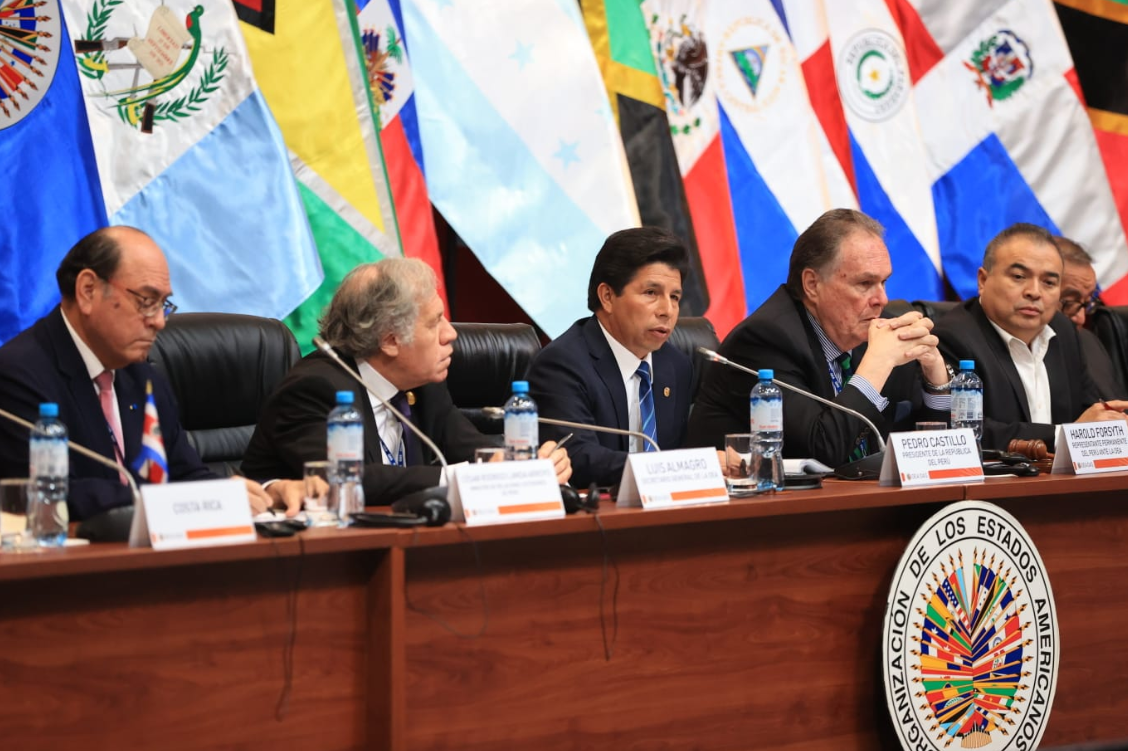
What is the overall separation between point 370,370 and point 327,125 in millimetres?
1345

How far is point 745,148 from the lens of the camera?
197 inches

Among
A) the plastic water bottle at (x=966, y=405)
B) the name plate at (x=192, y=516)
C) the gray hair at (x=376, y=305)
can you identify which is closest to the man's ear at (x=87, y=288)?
the gray hair at (x=376, y=305)

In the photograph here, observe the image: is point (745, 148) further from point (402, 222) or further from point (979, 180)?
point (402, 222)

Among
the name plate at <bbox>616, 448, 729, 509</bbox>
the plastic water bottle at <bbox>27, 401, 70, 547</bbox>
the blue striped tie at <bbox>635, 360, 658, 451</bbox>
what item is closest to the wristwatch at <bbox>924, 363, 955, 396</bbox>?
the blue striped tie at <bbox>635, 360, 658, 451</bbox>

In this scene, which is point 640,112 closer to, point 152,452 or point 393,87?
point 393,87

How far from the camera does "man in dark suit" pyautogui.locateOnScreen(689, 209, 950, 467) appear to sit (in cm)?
308

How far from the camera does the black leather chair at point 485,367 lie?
11.6ft

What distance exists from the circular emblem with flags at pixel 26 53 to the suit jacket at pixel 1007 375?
2.68 metres

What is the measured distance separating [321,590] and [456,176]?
2469mm

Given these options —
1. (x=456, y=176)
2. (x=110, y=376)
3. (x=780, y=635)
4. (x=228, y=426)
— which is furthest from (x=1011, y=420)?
(x=110, y=376)

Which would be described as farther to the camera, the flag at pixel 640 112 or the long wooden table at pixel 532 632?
the flag at pixel 640 112

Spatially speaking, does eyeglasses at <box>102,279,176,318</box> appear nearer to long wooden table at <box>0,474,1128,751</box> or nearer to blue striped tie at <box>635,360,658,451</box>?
long wooden table at <box>0,474,1128,751</box>

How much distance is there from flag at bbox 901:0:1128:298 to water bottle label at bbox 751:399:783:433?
3.01 metres

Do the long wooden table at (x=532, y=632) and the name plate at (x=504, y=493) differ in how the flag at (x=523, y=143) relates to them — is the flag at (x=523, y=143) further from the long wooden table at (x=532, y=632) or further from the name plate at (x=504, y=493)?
the name plate at (x=504, y=493)
